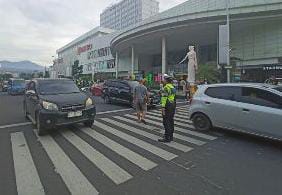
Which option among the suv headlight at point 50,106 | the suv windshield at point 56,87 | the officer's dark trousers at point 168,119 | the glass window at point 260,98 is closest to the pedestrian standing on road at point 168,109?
the officer's dark trousers at point 168,119

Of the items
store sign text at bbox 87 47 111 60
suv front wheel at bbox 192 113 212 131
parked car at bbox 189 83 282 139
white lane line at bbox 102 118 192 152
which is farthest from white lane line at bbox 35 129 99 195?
store sign text at bbox 87 47 111 60

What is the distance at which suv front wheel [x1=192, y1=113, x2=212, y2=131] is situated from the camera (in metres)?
8.99

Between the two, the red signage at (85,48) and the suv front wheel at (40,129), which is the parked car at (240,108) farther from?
the red signage at (85,48)

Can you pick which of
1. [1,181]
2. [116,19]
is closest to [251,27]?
[1,181]

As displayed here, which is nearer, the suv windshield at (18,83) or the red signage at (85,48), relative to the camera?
the suv windshield at (18,83)

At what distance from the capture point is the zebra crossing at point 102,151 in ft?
16.6

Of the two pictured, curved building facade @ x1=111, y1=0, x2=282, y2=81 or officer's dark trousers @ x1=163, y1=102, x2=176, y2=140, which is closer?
officer's dark trousers @ x1=163, y1=102, x2=176, y2=140

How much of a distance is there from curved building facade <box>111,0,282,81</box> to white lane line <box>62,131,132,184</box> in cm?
2419

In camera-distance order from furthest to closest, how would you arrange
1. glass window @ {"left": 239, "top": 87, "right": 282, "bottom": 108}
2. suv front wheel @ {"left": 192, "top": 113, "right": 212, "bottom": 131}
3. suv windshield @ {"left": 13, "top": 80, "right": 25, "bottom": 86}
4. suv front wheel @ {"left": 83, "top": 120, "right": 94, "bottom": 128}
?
suv windshield @ {"left": 13, "top": 80, "right": 25, "bottom": 86}, suv front wheel @ {"left": 83, "top": 120, "right": 94, "bottom": 128}, suv front wheel @ {"left": 192, "top": 113, "right": 212, "bottom": 131}, glass window @ {"left": 239, "top": 87, "right": 282, "bottom": 108}

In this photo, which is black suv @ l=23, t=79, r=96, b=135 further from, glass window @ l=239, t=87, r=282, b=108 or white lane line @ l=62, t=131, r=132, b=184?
glass window @ l=239, t=87, r=282, b=108

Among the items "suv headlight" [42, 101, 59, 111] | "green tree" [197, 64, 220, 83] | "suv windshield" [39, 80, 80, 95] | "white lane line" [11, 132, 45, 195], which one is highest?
"green tree" [197, 64, 220, 83]

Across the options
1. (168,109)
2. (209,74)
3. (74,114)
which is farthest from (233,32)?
(74,114)

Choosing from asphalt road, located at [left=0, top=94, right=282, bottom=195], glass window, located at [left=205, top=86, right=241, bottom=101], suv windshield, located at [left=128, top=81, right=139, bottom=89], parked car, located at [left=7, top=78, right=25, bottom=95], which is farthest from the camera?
parked car, located at [left=7, top=78, right=25, bottom=95]

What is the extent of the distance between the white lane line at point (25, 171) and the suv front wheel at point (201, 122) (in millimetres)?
4921
